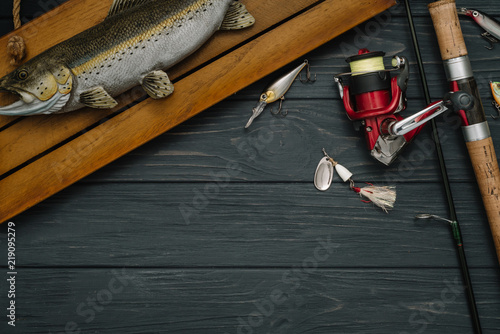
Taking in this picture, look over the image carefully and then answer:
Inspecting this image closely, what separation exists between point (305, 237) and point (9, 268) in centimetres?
86

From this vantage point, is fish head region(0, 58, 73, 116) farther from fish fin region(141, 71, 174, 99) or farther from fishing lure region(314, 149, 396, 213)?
fishing lure region(314, 149, 396, 213)

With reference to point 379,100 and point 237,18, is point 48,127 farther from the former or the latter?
point 379,100

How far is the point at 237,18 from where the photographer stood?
1.09 m

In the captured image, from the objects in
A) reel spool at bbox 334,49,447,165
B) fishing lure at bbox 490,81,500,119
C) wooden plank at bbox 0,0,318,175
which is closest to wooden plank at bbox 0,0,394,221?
wooden plank at bbox 0,0,318,175

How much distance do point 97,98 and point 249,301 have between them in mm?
706

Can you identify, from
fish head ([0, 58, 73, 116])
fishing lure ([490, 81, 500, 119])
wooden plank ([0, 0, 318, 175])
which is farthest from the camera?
fishing lure ([490, 81, 500, 119])

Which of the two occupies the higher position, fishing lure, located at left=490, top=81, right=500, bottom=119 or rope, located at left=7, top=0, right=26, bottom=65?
rope, located at left=7, top=0, right=26, bottom=65

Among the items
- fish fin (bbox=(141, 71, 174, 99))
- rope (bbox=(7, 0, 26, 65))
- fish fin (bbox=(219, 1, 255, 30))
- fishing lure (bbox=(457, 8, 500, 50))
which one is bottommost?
fishing lure (bbox=(457, 8, 500, 50))

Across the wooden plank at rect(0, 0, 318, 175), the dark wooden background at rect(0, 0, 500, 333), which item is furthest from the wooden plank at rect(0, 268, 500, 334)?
the wooden plank at rect(0, 0, 318, 175)

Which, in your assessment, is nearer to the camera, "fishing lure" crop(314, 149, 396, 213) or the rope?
the rope

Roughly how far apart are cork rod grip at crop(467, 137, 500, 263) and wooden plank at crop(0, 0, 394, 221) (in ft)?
1.62

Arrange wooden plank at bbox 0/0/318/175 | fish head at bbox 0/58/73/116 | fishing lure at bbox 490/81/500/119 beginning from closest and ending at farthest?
fish head at bbox 0/58/73/116 → wooden plank at bbox 0/0/318/175 → fishing lure at bbox 490/81/500/119

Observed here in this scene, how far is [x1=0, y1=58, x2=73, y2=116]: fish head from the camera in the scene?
982mm

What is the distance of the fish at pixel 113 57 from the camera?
990 mm
